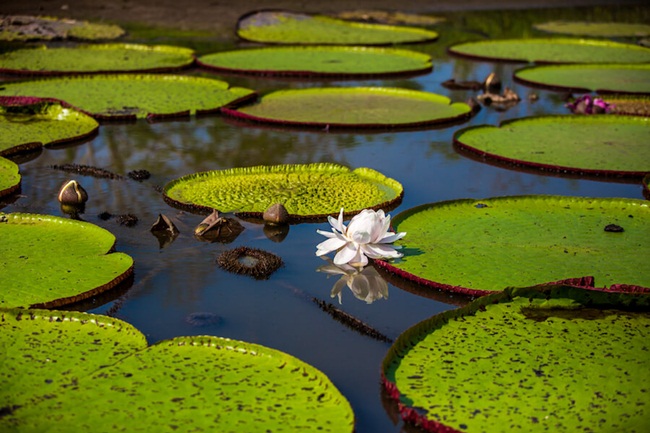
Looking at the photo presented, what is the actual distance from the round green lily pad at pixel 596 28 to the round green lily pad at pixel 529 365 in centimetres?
804

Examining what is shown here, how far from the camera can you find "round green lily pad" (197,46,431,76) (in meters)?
8.05

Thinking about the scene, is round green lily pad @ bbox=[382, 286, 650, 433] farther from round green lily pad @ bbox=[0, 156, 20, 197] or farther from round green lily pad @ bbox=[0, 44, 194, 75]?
round green lily pad @ bbox=[0, 44, 194, 75]

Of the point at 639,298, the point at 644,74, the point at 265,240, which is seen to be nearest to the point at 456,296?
the point at 639,298

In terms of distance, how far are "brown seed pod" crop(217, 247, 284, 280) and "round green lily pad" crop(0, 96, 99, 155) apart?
219 cm

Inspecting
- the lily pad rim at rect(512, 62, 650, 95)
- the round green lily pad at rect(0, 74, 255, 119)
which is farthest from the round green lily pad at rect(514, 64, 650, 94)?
the round green lily pad at rect(0, 74, 255, 119)

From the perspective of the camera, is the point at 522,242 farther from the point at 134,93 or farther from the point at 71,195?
the point at 134,93

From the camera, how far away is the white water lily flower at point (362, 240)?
11.8ft

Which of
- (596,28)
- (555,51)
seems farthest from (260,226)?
(596,28)

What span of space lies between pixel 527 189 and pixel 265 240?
5.51ft

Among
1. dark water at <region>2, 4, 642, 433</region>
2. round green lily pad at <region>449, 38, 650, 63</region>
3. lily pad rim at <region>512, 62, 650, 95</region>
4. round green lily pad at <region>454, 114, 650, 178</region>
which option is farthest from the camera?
round green lily pad at <region>449, 38, 650, 63</region>

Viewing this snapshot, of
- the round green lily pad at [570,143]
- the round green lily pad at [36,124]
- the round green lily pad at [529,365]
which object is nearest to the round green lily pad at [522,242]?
Result: the round green lily pad at [529,365]

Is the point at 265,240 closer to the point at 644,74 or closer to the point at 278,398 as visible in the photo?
the point at 278,398

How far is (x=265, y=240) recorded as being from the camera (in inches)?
158

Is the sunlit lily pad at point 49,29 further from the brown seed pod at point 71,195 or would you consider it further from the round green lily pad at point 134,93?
the brown seed pod at point 71,195
